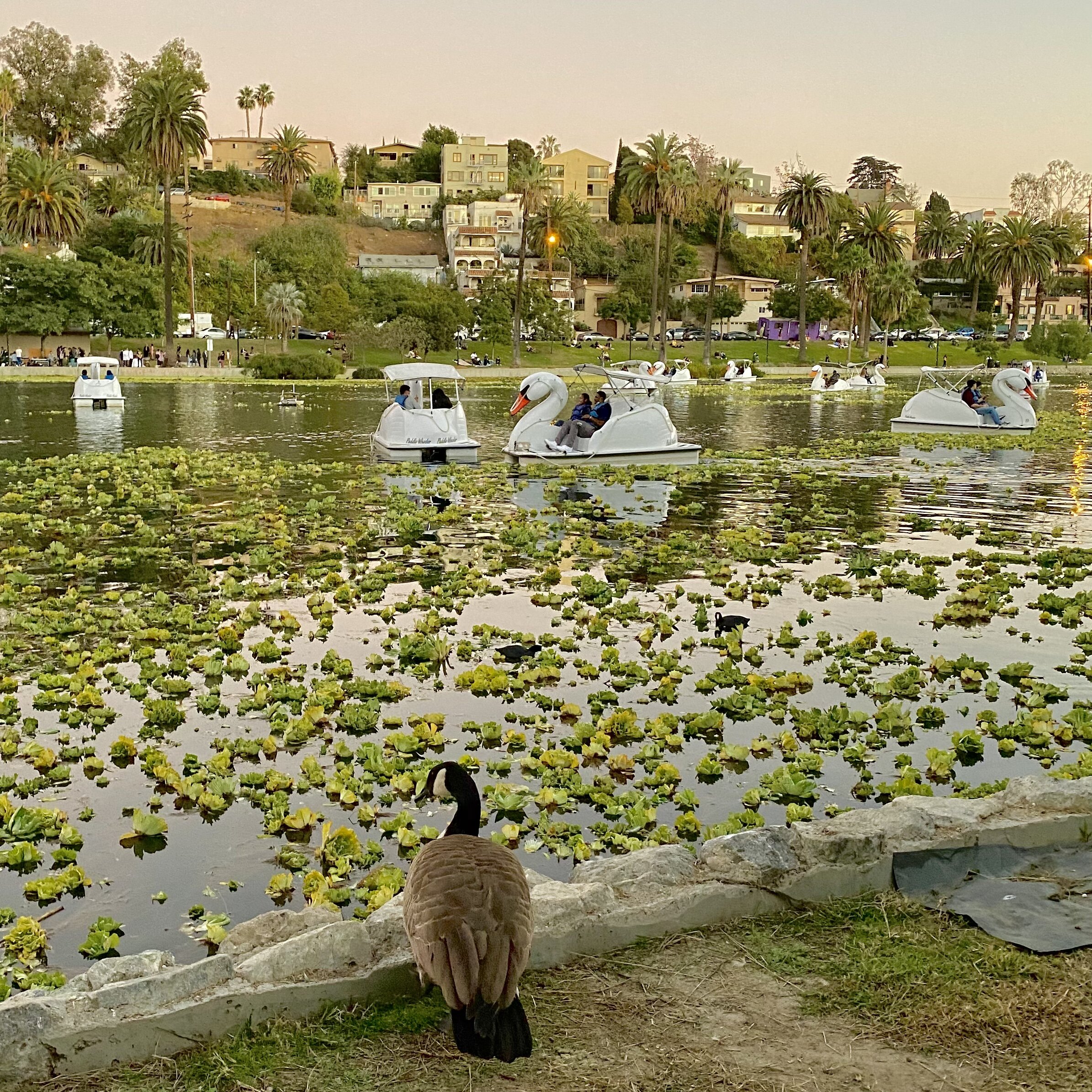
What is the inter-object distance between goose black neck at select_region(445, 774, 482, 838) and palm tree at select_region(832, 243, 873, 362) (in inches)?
4070

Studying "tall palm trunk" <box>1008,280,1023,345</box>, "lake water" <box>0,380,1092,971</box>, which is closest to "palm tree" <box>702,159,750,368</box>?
"tall palm trunk" <box>1008,280,1023,345</box>

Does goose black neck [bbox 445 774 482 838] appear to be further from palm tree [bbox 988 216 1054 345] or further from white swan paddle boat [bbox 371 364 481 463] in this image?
palm tree [bbox 988 216 1054 345]

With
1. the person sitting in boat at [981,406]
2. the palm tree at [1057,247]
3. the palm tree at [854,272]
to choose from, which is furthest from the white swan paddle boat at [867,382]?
the palm tree at [1057,247]

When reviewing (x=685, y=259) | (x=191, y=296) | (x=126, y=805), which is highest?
(x=685, y=259)

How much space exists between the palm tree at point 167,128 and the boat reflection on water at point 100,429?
37.1 m

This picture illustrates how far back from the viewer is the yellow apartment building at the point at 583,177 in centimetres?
17100

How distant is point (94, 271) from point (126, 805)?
283 feet

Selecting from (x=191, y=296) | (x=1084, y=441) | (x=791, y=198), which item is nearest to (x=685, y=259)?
(x=791, y=198)

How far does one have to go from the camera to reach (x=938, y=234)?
505 feet

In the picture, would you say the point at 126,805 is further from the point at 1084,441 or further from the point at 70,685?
the point at 1084,441

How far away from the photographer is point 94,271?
85.4 m

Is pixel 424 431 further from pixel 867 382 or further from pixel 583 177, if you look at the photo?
pixel 583 177

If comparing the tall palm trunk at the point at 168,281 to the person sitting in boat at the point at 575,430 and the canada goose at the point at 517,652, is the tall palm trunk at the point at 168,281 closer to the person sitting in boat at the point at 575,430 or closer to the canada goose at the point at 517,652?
the person sitting in boat at the point at 575,430

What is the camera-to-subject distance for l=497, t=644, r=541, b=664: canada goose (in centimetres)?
1055
